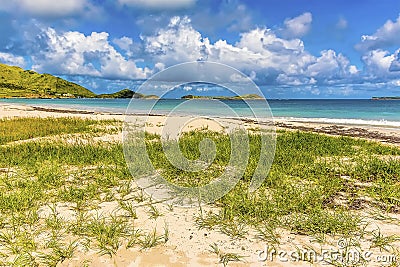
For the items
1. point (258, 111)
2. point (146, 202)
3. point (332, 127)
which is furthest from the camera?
point (258, 111)

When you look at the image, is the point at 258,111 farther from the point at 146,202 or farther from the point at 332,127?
the point at 146,202

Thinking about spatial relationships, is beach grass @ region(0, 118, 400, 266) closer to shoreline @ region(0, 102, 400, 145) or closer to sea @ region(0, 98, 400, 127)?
sea @ region(0, 98, 400, 127)

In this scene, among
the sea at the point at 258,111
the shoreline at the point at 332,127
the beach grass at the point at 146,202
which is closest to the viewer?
the beach grass at the point at 146,202

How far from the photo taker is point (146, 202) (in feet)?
19.2

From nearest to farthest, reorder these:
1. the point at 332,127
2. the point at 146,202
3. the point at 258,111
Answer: the point at 146,202 → the point at 332,127 → the point at 258,111

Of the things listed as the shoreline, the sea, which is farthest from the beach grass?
the shoreline

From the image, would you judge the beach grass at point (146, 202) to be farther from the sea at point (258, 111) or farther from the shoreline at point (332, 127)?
the shoreline at point (332, 127)

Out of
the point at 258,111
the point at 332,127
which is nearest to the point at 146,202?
the point at 332,127

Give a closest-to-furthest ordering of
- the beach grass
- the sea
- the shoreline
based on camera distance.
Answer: the beach grass
the shoreline
the sea

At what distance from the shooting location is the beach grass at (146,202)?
433 centimetres

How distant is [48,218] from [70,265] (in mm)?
1327

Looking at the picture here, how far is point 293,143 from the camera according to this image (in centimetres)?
1235

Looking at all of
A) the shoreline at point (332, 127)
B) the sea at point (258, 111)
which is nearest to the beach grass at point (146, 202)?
the sea at point (258, 111)

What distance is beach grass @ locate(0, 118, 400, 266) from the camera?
4.33 metres
